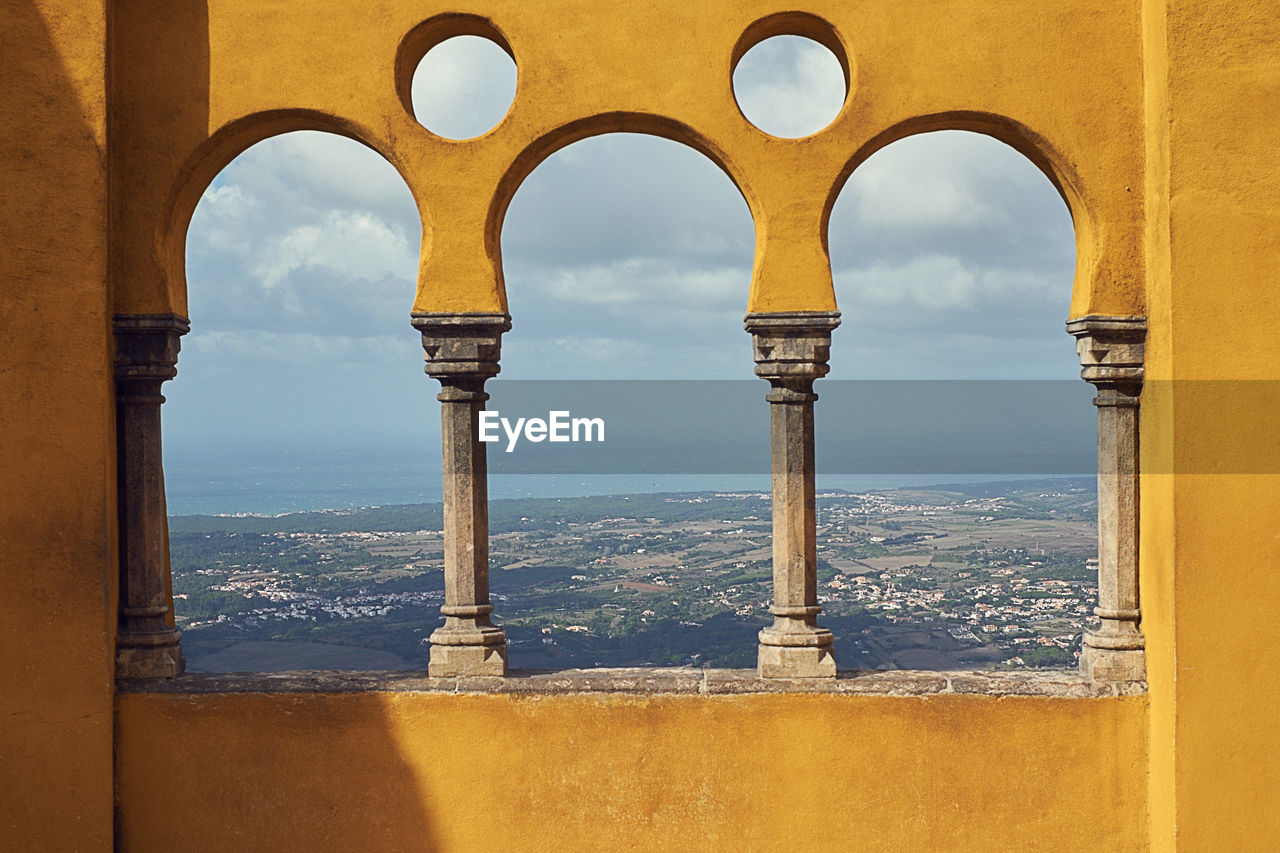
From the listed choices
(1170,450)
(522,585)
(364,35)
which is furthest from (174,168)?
(522,585)

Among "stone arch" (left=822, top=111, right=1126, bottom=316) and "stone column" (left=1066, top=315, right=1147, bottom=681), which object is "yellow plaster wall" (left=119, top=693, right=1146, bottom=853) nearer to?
"stone column" (left=1066, top=315, right=1147, bottom=681)

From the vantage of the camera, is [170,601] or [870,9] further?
[170,601]

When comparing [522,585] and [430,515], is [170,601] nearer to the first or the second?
[522,585]

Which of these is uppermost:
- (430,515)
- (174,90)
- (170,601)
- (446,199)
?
(174,90)

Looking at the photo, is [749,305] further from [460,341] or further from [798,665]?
[798,665]

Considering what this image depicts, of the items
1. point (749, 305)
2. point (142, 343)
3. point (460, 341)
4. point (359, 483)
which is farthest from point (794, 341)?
point (359, 483)

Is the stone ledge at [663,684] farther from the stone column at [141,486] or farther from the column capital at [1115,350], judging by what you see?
the column capital at [1115,350]

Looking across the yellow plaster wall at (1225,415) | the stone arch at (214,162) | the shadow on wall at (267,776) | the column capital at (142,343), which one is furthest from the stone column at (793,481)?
the column capital at (142,343)
